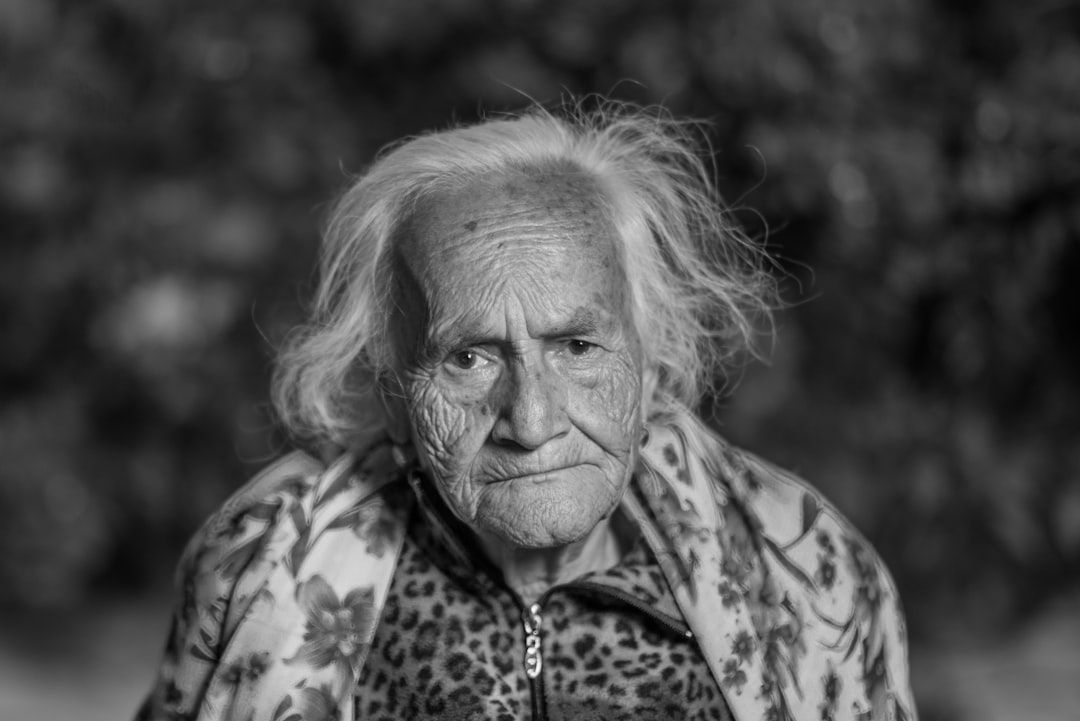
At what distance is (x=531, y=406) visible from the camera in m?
2.00

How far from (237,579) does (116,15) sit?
2.76m

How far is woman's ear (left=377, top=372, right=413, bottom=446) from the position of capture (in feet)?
7.52

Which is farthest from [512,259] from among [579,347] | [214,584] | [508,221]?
[214,584]

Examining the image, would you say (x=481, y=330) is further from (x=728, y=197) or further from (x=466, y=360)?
(x=728, y=197)

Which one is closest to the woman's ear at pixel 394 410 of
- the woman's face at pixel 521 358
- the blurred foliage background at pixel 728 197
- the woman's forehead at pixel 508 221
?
the woman's face at pixel 521 358

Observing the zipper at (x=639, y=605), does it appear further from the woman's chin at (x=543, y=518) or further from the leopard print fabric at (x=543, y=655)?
the woman's chin at (x=543, y=518)

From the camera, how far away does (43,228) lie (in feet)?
15.1

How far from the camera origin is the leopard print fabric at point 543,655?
7.05 feet

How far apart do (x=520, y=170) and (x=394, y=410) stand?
474 mm

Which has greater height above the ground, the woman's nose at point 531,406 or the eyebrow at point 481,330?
the eyebrow at point 481,330

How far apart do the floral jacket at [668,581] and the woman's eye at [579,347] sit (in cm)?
30

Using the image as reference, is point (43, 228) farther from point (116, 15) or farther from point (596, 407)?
point (596, 407)

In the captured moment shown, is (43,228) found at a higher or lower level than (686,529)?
higher

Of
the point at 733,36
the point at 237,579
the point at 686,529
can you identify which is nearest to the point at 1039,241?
the point at 733,36
